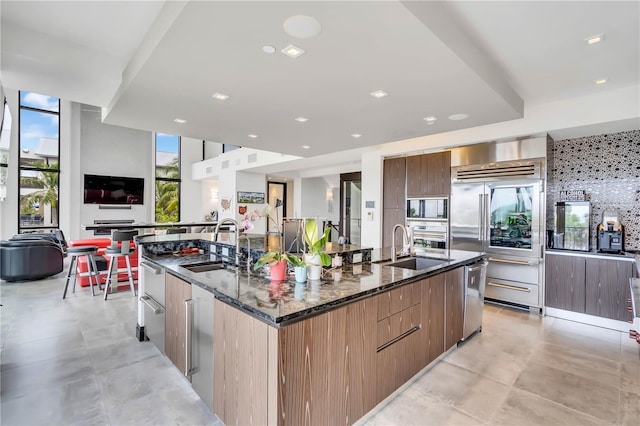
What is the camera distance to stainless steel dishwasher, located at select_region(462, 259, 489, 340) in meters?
3.03

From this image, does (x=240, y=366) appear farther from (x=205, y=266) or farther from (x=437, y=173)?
(x=437, y=173)

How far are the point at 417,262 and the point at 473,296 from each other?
669 millimetres

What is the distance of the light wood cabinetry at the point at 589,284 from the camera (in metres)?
3.54

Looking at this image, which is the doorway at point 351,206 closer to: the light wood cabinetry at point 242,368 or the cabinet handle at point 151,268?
the cabinet handle at point 151,268

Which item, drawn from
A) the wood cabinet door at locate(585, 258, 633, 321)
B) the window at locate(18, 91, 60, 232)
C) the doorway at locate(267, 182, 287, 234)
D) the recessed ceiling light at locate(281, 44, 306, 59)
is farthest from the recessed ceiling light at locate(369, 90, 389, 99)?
the window at locate(18, 91, 60, 232)

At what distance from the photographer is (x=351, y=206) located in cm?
816

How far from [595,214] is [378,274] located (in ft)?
12.2

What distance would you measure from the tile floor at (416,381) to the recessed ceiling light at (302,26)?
2.43m

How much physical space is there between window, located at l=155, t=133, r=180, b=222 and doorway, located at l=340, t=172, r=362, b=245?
23.5 ft

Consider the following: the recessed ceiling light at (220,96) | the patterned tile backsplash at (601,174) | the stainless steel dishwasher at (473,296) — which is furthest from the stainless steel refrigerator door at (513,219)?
the recessed ceiling light at (220,96)

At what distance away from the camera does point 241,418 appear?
63.3 inches

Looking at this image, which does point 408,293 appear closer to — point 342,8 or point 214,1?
point 342,8

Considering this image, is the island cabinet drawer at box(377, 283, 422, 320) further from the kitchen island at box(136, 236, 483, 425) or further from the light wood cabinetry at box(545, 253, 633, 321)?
the light wood cabinetry at box(545, 253, 633, 321)

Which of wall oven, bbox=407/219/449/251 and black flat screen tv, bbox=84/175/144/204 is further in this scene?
black flat screen tv, bbox=84/175/144/204
